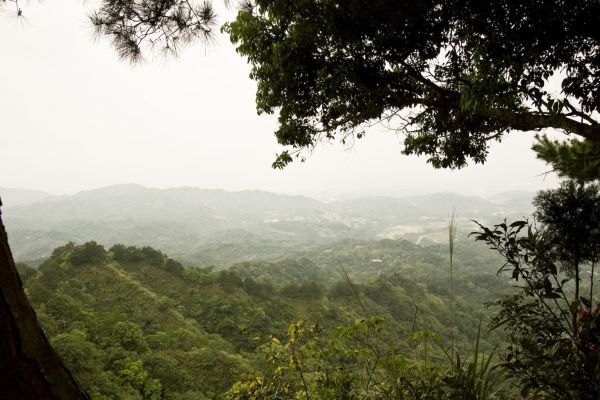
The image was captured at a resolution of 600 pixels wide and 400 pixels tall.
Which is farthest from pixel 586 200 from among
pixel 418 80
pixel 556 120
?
pixel 418 80

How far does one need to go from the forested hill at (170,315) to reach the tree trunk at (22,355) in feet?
2.68

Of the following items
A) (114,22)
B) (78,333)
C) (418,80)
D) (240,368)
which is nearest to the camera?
(114,22)

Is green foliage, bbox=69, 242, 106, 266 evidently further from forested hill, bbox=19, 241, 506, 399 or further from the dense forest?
the dense forest

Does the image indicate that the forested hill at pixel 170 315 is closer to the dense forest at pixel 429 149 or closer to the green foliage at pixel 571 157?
the dense forest at pixel 429 149

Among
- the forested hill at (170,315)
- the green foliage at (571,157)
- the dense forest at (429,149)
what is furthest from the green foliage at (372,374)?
the green foliage at (571,157)

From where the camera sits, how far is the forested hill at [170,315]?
12547mm

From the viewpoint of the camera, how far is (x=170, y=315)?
20500mm

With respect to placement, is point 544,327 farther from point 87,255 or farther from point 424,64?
point 87,255

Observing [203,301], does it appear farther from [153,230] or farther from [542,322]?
[153,230]

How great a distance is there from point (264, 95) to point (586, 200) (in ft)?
15.1

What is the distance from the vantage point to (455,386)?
127cm

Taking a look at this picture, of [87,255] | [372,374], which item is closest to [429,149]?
[372,374]

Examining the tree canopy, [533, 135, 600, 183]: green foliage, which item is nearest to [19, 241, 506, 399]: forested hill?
the tree canopy

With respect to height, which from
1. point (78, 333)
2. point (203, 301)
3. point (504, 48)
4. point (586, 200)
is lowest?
point (203, 301)
